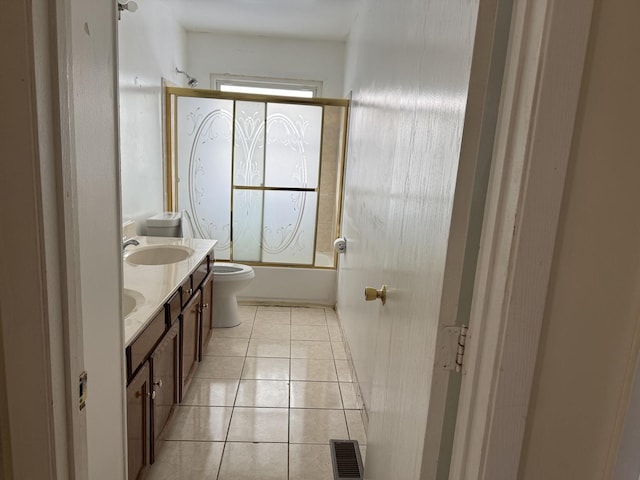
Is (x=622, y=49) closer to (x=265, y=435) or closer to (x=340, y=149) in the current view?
(x=265, y=435)

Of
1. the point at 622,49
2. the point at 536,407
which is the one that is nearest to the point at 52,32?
the point at 622,49

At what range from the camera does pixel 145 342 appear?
5.21 feet

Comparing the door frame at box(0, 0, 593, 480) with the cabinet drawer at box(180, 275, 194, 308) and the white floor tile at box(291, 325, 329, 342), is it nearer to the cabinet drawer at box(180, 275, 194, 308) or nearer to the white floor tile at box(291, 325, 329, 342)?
the cabinet drawer at box(180, 275, 194, 308)

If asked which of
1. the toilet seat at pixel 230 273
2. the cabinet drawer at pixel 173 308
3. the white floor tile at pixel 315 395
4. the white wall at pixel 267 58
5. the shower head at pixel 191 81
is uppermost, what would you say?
the white wall at pixel 267 58

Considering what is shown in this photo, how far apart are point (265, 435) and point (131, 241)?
1275mm

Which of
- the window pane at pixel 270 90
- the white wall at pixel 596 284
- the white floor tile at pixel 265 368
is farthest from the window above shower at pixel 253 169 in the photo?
the white wall at pixel 596 284

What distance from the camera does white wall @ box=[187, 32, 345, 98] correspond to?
14.1 feet

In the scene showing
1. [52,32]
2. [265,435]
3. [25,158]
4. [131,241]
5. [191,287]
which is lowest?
[265,435]

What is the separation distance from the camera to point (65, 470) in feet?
2.51

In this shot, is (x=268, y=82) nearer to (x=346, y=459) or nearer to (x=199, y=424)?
(x=199, y=424)

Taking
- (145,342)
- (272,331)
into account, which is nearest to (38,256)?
(145,342)

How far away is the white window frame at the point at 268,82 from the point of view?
4.38 meters

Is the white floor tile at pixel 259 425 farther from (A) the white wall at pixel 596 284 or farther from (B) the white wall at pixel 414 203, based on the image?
(A) the white wall at pixel 596 284

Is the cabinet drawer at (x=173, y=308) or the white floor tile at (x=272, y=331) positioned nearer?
the cabinet drawer at (x=173, y=308)
